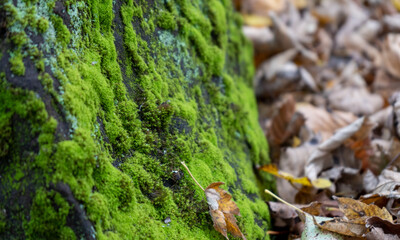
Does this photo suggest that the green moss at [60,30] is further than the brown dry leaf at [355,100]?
No

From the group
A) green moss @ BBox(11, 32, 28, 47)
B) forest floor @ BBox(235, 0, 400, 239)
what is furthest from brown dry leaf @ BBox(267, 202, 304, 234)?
green moss @ BBox(11, 32, 28, 47)

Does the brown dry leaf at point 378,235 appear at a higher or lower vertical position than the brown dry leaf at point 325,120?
higher

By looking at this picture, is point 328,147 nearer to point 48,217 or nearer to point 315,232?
point 315,232

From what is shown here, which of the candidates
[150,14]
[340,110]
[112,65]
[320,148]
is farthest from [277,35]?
[112,65]

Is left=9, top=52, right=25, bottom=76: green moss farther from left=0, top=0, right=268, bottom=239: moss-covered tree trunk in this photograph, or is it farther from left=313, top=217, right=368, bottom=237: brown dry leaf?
left=313, top=217, right=368, bottom=237: brown dry leaf

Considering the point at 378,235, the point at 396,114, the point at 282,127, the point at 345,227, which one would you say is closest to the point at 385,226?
the point at 378,235

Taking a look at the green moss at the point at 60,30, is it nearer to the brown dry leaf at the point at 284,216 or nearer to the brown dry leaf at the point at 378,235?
the brown dry leaf at the point at 284,216

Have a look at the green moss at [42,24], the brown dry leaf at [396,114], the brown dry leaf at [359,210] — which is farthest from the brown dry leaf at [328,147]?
the green moss at [42,24]

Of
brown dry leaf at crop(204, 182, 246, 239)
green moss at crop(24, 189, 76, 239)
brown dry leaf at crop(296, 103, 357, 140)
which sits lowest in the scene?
brown dry leaf at crop(296, 103, 357, 140)
